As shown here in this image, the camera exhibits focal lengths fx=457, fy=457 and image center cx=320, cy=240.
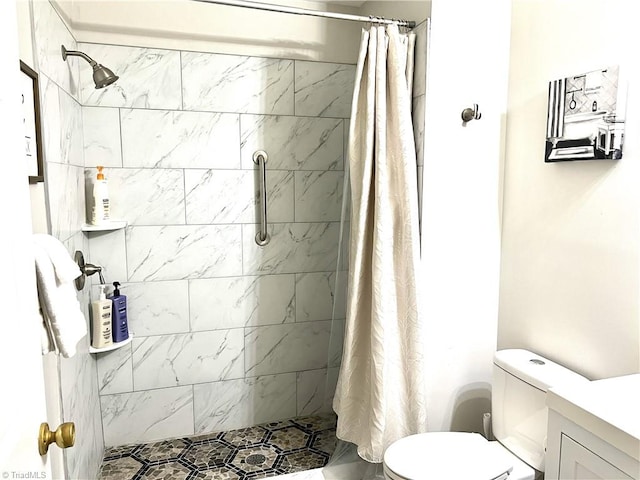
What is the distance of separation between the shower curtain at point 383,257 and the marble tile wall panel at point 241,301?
0.67m

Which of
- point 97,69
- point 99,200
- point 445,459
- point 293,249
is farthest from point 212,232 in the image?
point 445,459

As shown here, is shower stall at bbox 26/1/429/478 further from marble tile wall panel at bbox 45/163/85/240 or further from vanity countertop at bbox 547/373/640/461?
vanity countertop at bbox 547/373/640/461

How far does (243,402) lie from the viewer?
2.54 metres

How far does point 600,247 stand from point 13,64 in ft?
5.66

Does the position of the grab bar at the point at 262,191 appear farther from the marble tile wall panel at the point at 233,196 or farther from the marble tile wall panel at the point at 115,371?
the marble tile wall panel at the point at 115,371

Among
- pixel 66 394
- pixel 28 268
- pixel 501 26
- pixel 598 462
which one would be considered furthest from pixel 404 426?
pixel 501 26

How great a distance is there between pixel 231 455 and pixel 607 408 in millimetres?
1780

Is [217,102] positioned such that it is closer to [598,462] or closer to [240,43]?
[240,43]

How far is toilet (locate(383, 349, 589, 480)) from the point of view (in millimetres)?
1538

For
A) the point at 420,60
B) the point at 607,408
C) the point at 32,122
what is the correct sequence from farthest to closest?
the point at 420,60, the point at 32,122, the point at 607,408

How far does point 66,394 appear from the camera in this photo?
5.21 ft

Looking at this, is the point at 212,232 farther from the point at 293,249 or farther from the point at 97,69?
the point at 97,69

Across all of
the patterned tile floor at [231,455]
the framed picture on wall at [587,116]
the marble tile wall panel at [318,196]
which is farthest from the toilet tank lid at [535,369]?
the marble tile wall panel at [318,196]

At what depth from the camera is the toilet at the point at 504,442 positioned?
1.54 meters
